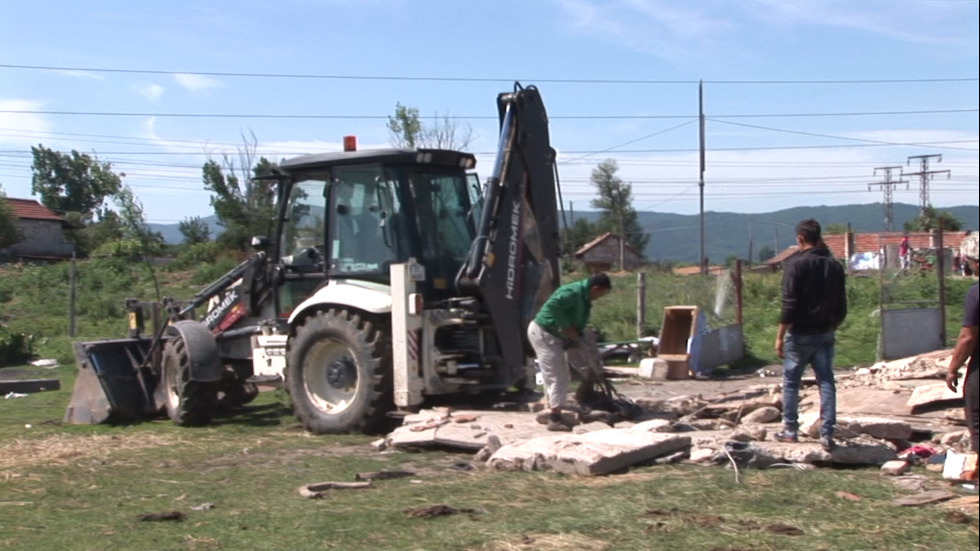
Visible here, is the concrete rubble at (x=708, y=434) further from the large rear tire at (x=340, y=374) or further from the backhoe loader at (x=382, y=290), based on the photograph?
the backhoe loader at (x=382, y=290)

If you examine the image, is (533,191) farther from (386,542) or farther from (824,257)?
(386,542)

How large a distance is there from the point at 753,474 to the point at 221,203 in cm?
4627

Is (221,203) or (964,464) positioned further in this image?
(221,203)

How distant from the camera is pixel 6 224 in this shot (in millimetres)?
33094

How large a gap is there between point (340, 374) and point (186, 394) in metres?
1.84

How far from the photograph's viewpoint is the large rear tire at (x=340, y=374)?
10758mm

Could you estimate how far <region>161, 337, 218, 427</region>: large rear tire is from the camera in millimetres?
11914

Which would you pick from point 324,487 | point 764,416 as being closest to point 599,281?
point 764,416

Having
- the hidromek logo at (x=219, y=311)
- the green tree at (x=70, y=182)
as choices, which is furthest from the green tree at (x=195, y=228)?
the hidromek logo at (x=219, y=311)

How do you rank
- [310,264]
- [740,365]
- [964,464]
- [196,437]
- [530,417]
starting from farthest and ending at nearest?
[740,365] < [310,264] < [196,437] < [530,417] < [964,464]

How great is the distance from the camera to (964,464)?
7.38 metres

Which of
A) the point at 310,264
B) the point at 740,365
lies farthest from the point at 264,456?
the point at 740,365

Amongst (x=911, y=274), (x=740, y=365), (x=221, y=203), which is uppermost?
(x=221, y=203)

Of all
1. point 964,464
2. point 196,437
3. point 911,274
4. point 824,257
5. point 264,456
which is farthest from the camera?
point 911,274
